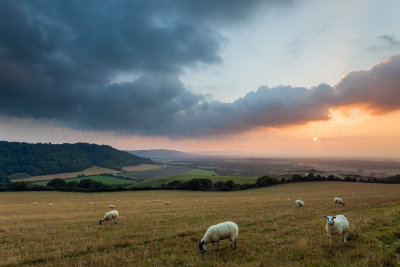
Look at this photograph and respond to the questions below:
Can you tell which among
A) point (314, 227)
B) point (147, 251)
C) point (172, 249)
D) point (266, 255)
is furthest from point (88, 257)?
point (314, 227)

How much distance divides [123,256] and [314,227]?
12.4 m

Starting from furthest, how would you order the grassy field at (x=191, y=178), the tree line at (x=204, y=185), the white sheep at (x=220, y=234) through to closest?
the grassy field at (x=191, y=178), the tree line at (x=204, y=185), the white sheep at (x=220, y=234)

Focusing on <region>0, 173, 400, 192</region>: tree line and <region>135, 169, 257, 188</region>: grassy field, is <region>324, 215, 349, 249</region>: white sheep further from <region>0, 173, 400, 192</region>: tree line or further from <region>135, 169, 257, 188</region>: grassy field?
<region>135, 169, 257, 188</region>: grassy field

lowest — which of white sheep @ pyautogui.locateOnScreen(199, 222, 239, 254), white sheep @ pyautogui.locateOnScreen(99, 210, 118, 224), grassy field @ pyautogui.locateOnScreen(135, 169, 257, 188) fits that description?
grassy field @ pyautogui.locateOnScreen(135, 169, 257, 188)

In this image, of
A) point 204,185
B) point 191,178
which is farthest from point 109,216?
point 191,178

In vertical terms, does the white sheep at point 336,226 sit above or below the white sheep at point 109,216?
above

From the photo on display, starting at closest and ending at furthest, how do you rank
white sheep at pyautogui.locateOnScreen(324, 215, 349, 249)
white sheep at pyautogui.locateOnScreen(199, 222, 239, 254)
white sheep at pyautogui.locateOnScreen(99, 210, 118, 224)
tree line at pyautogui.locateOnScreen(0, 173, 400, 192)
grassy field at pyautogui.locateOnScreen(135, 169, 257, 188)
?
white sheep at pyautogui.locateOnScreen(324, 215, 349, 249) → white sheep at pyautogui.locateOnScreen(199, 222, 239, 254) → white sheep at pyautogui.locateOnScreen(99, 210, 118, 224) → tree line at pyautogui.locateOnScreen(0, 173, 400, 192) → grassy field at pyautogui.locateOnScreen(135, 169, 257, 188)

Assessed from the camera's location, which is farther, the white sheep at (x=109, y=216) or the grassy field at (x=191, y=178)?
the grassy field at (x=191, y=178)

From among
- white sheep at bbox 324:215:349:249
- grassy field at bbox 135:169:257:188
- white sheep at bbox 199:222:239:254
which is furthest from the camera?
grassy field at bbox 135:169:257:188

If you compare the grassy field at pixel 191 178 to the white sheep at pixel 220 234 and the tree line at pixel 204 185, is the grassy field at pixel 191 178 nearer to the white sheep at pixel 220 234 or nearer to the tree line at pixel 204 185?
the tree line at pixel 204 185

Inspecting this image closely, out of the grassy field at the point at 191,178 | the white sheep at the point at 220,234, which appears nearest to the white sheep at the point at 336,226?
the white sheep at the point at 220,234

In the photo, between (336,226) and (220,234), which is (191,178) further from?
(336,226)

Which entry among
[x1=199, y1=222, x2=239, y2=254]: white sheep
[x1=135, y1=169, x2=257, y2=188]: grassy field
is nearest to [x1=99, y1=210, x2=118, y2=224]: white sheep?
[x1=199, y1=222, x2=239, y2=254]: white sheep

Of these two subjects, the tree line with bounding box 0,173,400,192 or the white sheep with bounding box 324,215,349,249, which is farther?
the tree line with bounding box 0,173,400,192
